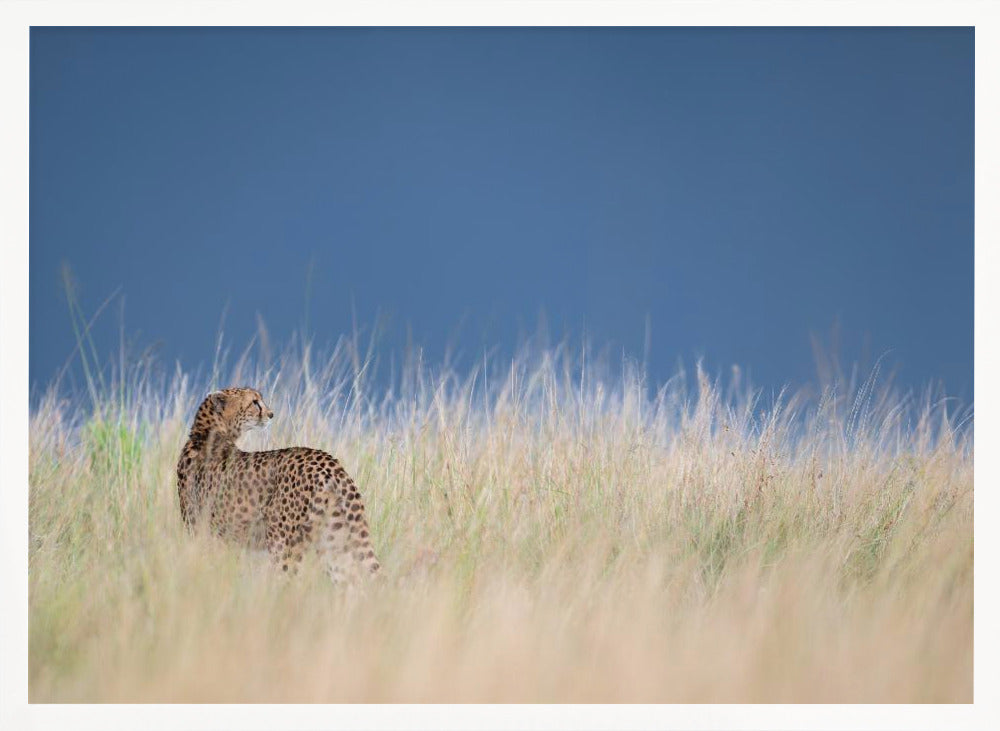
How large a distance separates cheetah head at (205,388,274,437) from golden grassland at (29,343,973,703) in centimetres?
27

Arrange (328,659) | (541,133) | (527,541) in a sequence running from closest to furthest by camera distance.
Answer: (328,659), (527,541), (541,133)

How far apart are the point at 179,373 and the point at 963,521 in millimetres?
3177

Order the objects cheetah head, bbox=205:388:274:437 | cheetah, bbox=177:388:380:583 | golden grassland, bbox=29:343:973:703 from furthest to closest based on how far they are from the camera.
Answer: cheetah head, bbox=205:388:274:437, cheetah, bbox=177:388:380:583, golden grassland, bbox=29:343:973:703

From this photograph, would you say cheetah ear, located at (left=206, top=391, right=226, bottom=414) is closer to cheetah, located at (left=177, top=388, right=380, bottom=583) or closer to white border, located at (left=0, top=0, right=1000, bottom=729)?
cheetah, located at (left=177, top=388, right=380, bottom=583)

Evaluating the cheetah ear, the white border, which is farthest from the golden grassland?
the cheetah ear

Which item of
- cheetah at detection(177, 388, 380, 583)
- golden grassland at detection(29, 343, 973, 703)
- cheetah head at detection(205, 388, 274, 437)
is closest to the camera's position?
golden grassland at detection(29, 343, 973, 703)

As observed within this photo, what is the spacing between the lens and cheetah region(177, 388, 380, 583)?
377 cm

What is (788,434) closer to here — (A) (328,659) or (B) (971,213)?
(B) (971,213)

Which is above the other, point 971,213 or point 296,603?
point 971,213

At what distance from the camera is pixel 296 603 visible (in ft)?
11.7
